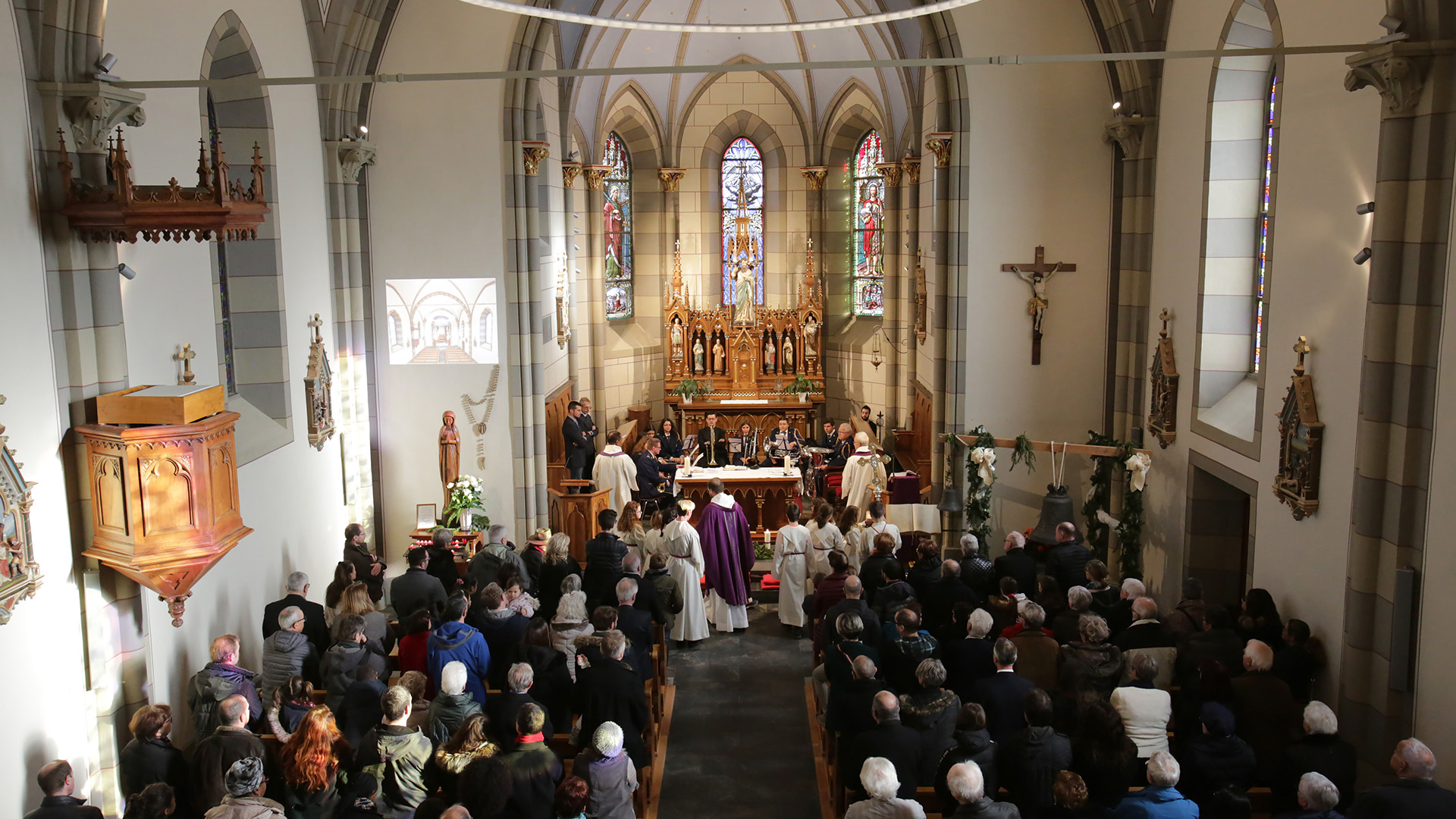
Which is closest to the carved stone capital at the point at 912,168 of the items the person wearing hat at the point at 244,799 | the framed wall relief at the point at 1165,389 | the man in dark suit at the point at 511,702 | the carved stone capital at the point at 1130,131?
the carved stone capital at the point at 1130,131

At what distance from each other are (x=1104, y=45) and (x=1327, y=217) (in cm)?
510

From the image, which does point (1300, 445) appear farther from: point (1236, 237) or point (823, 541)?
point (823, 541)

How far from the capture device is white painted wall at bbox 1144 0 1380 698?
7.81m

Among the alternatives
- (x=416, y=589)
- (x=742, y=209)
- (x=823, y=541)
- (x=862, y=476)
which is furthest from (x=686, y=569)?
(x=742, y=209)

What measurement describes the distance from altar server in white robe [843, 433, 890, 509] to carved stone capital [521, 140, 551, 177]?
5219mm

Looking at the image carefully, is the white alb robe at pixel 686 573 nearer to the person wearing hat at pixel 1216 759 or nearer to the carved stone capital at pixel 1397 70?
the person wearing hat at pixel 1216 759

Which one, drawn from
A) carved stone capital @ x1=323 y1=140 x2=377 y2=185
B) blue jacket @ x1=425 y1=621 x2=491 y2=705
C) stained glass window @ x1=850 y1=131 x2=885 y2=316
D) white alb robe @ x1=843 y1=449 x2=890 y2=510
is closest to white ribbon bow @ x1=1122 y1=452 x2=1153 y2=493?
white alb robe @ x1=843 y1=449 x2=890 y2=510

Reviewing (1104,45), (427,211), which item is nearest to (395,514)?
(427,211)

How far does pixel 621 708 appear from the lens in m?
7.47

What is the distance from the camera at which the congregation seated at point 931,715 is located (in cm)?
672

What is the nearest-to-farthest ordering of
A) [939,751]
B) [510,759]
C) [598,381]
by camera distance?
[510,759] < [939,751] < [598,381]

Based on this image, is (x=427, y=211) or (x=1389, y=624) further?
(x=427, y=211)

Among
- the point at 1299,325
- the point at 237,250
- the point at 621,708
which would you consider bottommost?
the point at 621,708

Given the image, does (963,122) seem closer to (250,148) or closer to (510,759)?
(250,148)
